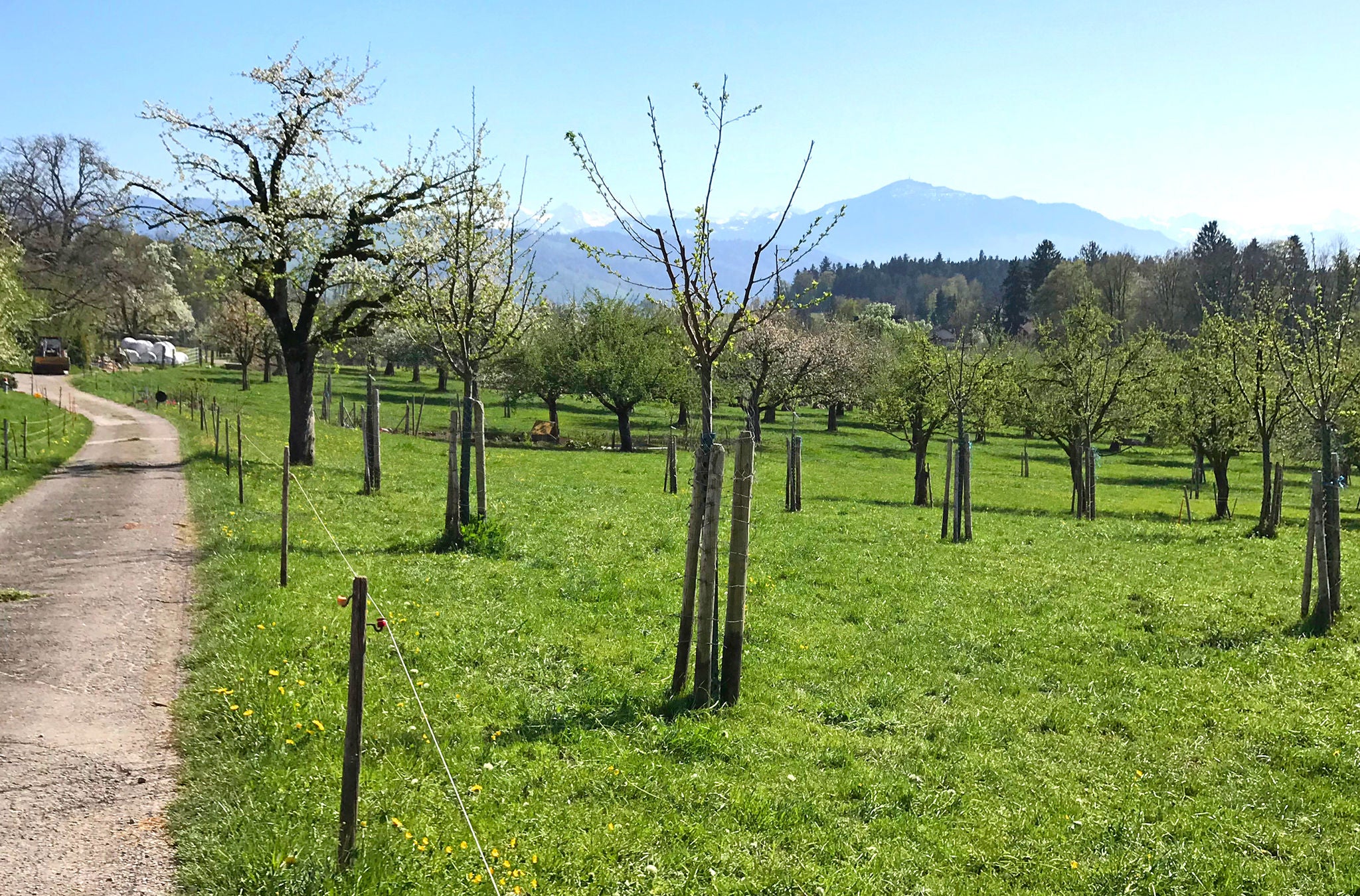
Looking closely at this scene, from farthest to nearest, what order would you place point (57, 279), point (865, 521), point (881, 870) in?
point (57, 279) < point (865, 521) < point (881, 870)

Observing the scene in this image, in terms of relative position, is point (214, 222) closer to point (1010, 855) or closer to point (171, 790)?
point (171, 790)

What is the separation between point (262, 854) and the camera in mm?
6250

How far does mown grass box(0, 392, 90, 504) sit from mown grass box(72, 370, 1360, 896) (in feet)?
31.9

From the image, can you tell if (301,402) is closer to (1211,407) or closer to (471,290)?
(471,290)

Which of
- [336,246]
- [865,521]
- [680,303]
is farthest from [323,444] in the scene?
[680,303]

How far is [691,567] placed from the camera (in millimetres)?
9586

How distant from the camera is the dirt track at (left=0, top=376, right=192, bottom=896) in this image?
640 cm

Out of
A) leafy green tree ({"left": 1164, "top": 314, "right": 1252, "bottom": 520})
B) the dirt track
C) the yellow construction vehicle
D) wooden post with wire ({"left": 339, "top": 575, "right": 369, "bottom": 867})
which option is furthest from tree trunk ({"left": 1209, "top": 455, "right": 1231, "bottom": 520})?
the yellow construction vehicle

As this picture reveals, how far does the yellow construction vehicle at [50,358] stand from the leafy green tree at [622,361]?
143ft

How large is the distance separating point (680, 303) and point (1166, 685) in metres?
7.92

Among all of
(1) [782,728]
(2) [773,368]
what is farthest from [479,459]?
(2) [773,368]

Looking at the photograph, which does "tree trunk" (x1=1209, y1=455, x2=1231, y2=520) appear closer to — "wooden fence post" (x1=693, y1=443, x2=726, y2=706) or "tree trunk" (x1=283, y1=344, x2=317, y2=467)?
"wooden fence post" (x1=693, y1=443, x2=726, y2=706)

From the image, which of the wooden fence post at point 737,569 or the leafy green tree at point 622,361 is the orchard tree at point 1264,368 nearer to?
the wooden fence post at point 737,569

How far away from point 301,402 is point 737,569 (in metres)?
23.8
